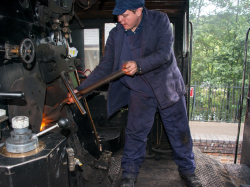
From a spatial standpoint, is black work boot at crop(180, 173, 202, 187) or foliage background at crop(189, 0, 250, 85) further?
foliage background at crop(189, 0, 250, 85)

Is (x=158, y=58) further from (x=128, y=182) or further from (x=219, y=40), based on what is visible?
(x=219, y=40)

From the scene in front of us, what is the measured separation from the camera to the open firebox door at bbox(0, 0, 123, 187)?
91 cm

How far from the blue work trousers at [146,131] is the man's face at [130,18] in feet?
1.90

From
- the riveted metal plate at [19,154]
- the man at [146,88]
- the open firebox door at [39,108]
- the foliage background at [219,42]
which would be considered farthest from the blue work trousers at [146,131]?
the foliage background at [219,42]

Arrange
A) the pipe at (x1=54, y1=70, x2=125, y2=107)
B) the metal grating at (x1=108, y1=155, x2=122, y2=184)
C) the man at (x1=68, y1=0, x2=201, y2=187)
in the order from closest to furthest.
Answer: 1. the pipe at (x1=54, y1=70, x2=125, y2=107)
2. the man at (x1=68, y1=0, x2=201, y2=187)
3. the metal grating at (x1=108, y1=155, x2=122, y2=184)

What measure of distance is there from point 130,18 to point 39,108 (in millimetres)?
1005

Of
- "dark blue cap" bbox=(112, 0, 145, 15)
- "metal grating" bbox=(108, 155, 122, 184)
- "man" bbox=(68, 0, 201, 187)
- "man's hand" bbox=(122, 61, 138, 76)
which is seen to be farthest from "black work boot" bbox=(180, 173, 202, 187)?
"dark blue cap" bbox=(112, 0, 145, 15)

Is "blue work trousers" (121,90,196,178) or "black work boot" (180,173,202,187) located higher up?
"blue work trousers" (121,90,196,178)

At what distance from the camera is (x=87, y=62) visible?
322 centimetres

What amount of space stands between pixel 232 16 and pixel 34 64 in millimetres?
14249

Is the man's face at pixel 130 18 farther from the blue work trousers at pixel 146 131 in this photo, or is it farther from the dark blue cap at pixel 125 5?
the blue work trousers at pixel 146 131

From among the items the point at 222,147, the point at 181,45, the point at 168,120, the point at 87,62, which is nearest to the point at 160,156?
the point at 168,120

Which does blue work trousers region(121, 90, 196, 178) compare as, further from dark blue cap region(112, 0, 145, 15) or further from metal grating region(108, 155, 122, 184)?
dark blue cap region(112, 0, 145, 15)

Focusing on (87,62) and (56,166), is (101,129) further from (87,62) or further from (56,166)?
(56,166)
